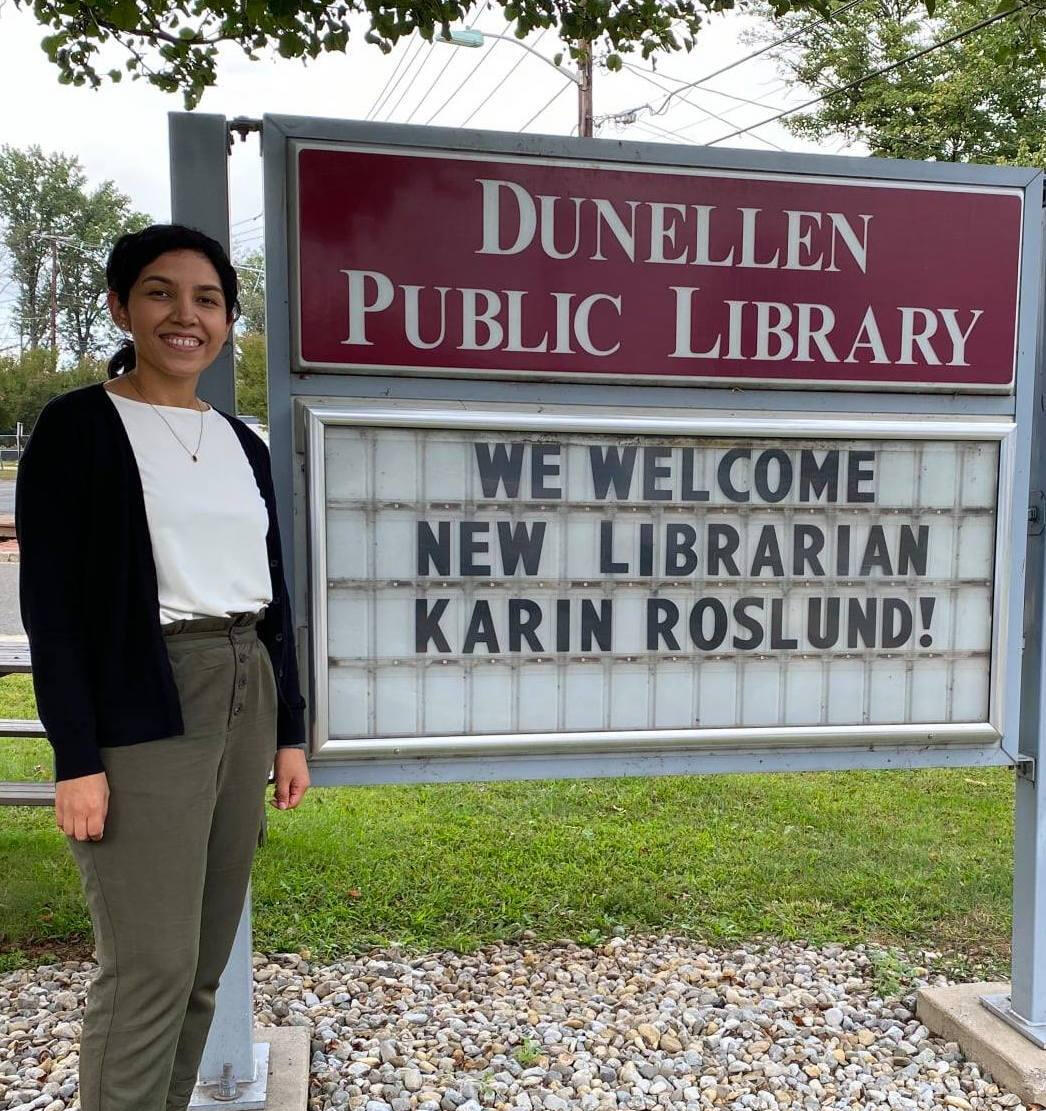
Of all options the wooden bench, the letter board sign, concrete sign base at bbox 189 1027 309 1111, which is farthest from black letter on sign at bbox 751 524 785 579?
the wooden bench

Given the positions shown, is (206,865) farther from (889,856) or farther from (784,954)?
(889,856)

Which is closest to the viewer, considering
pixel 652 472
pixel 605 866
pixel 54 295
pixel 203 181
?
pixel 203 181

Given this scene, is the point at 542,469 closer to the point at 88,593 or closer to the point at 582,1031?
the point at 88,593

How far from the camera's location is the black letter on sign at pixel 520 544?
2705 mm

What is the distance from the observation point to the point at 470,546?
8.82 ft

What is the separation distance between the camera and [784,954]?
3646mm

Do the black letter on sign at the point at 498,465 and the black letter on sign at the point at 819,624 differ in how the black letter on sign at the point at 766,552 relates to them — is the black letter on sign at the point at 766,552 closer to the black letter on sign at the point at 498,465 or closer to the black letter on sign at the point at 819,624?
the black letter on sign at the point at 819,624

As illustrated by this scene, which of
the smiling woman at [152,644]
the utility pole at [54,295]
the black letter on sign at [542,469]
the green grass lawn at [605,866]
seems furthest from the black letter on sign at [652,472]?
the utility pole at [54,295]

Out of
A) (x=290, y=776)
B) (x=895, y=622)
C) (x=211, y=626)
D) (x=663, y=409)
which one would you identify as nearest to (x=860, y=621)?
(x=895, y=622)

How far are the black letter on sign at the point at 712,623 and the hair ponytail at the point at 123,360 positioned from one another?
161 cm

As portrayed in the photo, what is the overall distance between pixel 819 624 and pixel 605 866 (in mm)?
1983

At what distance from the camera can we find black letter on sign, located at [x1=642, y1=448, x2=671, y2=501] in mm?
2768

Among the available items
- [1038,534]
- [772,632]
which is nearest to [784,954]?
[772,632]

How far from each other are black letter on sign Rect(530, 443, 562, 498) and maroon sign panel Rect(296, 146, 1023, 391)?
202 mm
